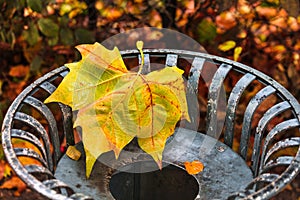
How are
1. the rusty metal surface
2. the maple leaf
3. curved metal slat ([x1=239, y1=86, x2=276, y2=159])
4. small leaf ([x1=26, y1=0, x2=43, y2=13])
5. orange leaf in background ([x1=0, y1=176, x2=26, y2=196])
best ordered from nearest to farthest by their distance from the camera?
the rusty metal surface, the maple leaf, curved metal slat ([x1=239, y1=86, x2=276, y2=159]), small leaf ([x1=26, y1=0, x2=43, y2=13]), orange leaf in background ([x1=0, y1=176, x2=26, y2=196])

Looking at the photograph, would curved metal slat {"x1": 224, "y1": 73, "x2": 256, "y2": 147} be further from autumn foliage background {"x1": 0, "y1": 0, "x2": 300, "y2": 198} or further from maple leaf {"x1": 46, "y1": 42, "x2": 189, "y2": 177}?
autumn foliage background {"x1": 0, "y1": 0, "x2": 300, "y2": 198}

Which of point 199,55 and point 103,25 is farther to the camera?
point 103,25

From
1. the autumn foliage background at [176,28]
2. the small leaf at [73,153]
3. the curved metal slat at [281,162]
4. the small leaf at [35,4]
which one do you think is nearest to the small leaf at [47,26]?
the autumn foliage background at [176,28]

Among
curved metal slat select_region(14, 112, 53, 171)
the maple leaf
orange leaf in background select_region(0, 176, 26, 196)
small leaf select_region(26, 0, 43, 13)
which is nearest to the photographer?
the maple leaf

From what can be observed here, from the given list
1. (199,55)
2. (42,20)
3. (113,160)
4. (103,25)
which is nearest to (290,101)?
(199,55)

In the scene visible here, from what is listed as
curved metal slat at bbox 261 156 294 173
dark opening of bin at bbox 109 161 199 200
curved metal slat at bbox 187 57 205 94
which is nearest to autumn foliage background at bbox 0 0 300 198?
curved metal slat at bbox 187 57 205 94

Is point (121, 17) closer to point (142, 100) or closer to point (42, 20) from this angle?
point (42, 20)
